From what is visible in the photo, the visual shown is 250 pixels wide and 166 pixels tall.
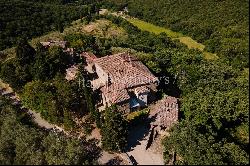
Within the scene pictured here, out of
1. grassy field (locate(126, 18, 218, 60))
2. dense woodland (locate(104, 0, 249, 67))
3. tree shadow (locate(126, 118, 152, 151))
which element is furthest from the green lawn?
tree shadow (locate(126, 118, 152, 151))

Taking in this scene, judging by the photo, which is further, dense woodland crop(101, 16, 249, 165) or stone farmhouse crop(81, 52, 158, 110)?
stone farmhouse crop(81, 52, 158, 110)

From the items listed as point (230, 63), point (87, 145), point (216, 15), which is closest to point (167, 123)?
point (87, 145)

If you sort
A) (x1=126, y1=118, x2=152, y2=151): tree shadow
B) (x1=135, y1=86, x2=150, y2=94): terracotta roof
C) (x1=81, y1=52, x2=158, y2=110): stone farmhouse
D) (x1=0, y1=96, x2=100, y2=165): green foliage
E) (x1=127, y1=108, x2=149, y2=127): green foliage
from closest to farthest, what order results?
(x1=0, y1=96, x2=100, y2=165): green foliage
(x1=126, y1=118, x2=152, y2=151): tree shadow
(x1=127, y1=108, x2=149, y2=127): green foliage
(x1=81, y1=52, x2=158, y2=110): stone farmhouse
(x1=135, y1=86, x2=150, y2=94): terracotta roof

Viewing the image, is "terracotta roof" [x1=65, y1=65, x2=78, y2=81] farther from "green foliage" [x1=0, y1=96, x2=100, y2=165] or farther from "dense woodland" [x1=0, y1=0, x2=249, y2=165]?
"green foliage" [x1=0, y1=96, x2=100, y2=165]

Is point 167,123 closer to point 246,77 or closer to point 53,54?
point 53,54

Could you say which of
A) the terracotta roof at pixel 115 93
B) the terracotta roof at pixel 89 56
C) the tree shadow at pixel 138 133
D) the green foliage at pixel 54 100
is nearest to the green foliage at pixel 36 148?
the tree shadow at pixel 138 133

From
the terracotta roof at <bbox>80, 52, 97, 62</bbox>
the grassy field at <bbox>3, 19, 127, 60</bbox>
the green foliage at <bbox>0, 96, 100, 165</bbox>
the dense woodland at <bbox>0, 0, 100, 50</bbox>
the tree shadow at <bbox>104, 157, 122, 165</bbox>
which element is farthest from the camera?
the grassy field at <bbox>3, 19, 127, 60</bbox>

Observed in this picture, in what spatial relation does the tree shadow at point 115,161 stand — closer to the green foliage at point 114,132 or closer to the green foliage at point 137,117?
the green foliage at point 114,132
